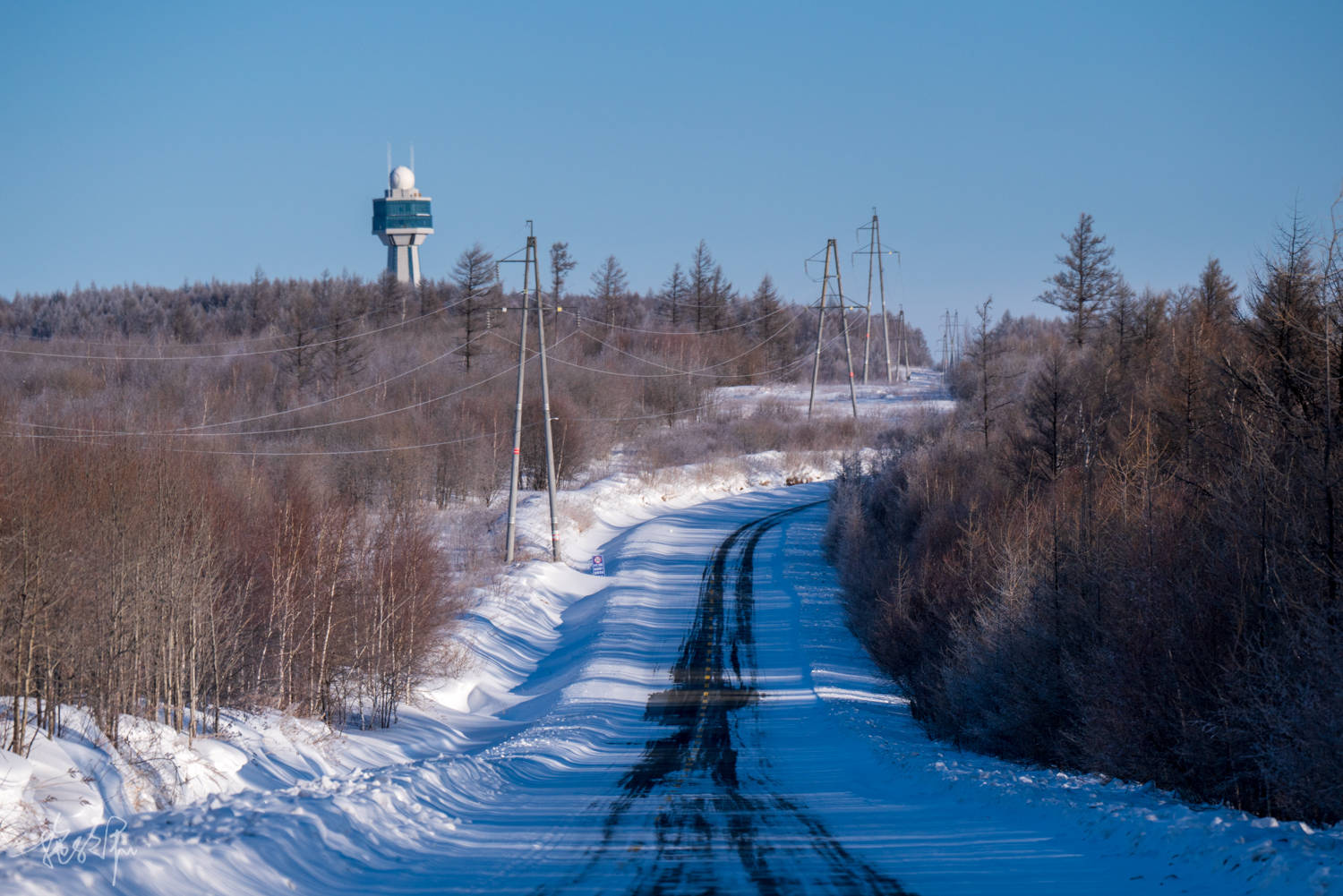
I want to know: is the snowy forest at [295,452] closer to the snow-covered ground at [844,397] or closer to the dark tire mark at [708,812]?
the snow-covered ground at [844,397]

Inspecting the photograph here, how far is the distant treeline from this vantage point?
10.1 m

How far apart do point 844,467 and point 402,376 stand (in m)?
33.6

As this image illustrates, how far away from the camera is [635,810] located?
11586mm

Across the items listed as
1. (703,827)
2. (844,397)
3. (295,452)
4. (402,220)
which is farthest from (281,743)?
(402,220)

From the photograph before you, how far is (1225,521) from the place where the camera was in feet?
40.5

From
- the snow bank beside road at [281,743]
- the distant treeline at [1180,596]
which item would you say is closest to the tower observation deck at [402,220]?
the snow bank beside road at [281,743]

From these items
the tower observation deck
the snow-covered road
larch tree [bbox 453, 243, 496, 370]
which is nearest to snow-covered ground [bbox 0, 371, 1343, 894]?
the snow-covered road

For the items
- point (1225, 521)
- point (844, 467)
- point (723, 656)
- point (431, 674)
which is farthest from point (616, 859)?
point (844, 467)

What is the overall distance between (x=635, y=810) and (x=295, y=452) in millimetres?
42018

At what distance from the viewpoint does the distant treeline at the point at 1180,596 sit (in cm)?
1011

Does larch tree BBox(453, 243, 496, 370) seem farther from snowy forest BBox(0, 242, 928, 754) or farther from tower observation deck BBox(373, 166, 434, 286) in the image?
tower observation deck BBox(373, 166, 434, 286)

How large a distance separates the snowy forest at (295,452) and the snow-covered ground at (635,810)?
6.13 feet

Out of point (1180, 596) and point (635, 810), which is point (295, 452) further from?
point (1180, 596)

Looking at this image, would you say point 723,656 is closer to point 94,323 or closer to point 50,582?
point 50,582
